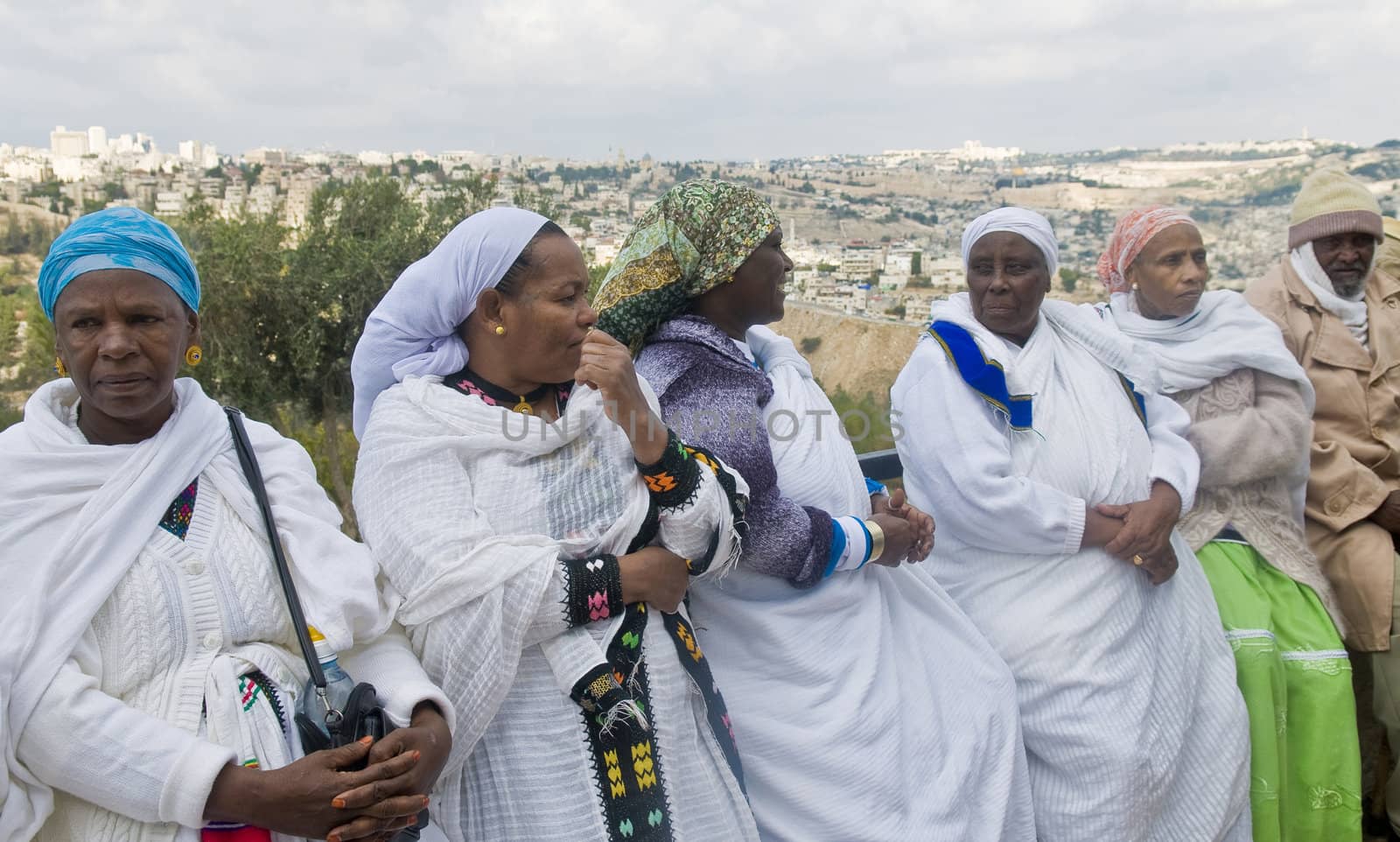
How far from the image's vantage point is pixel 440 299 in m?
2.13

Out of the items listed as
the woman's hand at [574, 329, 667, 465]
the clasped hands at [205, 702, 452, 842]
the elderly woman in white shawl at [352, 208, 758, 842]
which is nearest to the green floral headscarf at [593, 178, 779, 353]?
the elderly woman in white shawl at [352, 208, 758, 842]

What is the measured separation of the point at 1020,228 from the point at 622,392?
1.49 metres

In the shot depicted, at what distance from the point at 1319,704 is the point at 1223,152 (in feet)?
73.5

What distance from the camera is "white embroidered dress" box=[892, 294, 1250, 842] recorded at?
8.58 ft

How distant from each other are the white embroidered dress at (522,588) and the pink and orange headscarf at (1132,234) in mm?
1947

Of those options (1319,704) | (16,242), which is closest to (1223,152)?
(1319,704)

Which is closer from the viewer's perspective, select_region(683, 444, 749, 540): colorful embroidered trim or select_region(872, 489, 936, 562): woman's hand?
select_region(683, 444, 749, 540): colorful embroidered trim

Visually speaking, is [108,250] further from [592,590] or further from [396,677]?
[592,590]

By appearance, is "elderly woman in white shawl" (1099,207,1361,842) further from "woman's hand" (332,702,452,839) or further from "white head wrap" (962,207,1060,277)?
"woman's hand" (332,702,452,839)

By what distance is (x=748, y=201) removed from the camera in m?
2.57

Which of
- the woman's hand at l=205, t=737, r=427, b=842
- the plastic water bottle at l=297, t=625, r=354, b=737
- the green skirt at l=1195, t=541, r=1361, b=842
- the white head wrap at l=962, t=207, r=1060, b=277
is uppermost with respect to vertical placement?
the white head wrap at l=962, t=207, r=1060, b=277

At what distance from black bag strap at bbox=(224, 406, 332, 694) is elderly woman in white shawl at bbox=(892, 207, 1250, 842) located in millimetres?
1698

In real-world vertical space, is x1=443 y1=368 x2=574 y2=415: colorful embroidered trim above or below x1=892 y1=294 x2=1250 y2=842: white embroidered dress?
above

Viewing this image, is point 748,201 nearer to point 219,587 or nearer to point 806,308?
point 219,587
